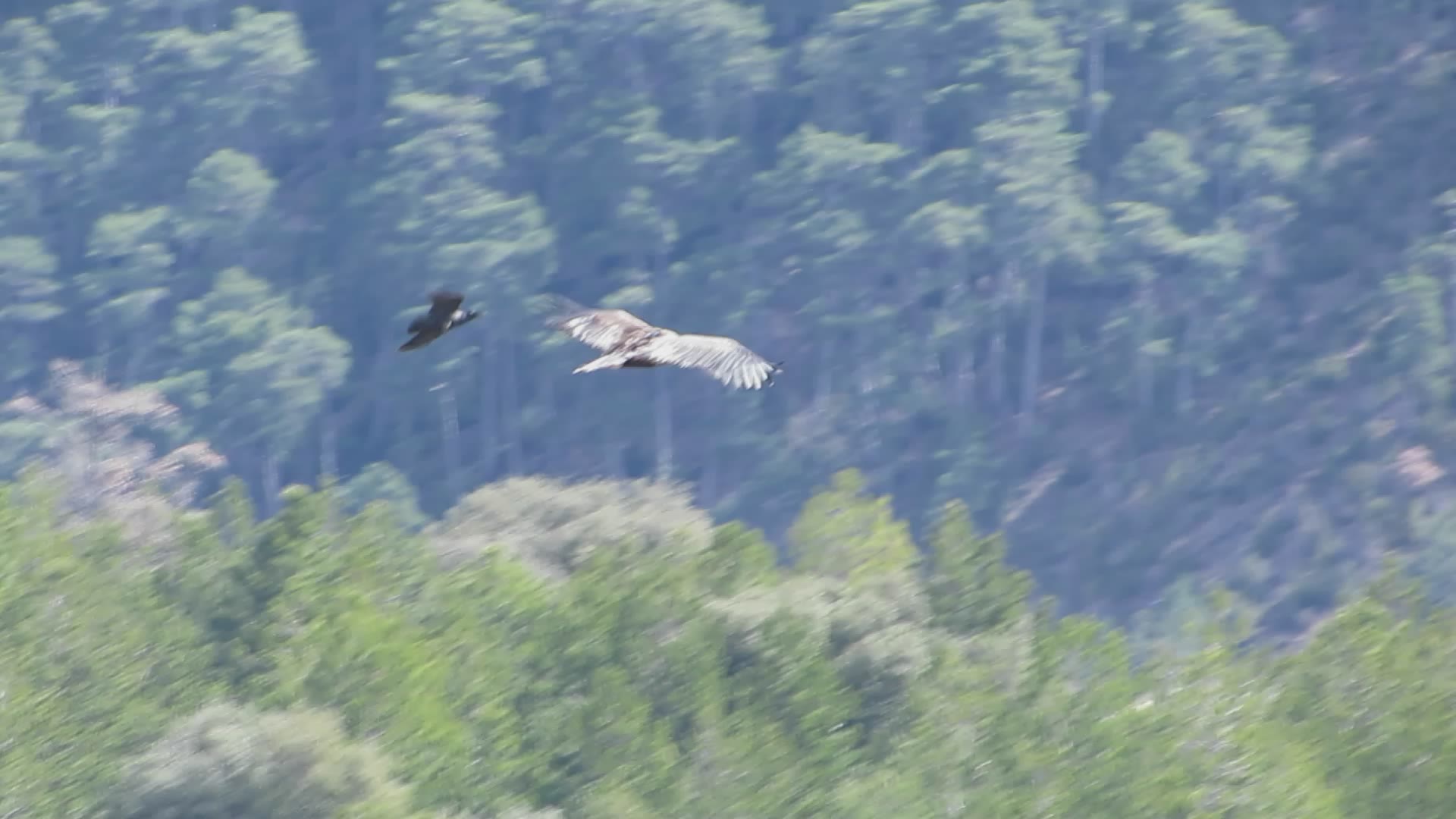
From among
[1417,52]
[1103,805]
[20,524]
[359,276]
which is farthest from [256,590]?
[1417,52]

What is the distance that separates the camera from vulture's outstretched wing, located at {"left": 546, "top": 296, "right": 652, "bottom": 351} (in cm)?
1354

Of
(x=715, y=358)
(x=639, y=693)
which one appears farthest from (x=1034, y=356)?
(x=715, y=358)

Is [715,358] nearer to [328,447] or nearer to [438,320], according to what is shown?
[438,320]

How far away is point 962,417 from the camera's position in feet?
183

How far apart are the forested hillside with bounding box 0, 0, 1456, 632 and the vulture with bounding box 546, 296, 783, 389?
39.0 meters

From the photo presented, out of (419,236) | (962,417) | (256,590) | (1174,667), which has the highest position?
(256,590)

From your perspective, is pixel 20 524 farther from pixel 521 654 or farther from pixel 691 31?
pixel 691 31

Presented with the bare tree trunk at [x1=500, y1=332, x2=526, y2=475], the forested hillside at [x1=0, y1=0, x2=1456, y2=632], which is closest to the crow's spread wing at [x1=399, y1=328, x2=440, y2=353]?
the forested hillside at [x1=0, y1=0, x2=1456, y2=632]

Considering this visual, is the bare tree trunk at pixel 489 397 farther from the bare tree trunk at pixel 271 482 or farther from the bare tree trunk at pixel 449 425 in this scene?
the bare tree trunk at pixel 271 482

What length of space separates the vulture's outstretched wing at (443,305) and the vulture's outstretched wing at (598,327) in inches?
25.2

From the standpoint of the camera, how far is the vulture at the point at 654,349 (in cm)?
1258

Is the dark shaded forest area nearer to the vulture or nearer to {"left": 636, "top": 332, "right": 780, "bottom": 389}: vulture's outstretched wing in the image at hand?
the vulture

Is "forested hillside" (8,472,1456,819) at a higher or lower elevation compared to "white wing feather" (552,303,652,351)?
lower

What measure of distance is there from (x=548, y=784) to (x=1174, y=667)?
5.90 meters
